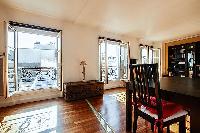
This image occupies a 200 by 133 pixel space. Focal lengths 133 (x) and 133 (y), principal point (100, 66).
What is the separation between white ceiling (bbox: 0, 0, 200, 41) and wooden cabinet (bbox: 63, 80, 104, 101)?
6.86 feet

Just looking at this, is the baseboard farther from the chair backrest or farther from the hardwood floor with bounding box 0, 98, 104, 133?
the chair backrest

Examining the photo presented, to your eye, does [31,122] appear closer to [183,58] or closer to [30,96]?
[30,96]

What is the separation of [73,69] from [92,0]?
2320mm

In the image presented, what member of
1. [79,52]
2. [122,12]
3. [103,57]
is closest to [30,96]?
[79,52]

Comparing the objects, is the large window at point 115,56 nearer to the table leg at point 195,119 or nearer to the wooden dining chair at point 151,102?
the wooden dining chair at point 151,102

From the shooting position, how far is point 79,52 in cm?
475

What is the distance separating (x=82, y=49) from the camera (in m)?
4.83

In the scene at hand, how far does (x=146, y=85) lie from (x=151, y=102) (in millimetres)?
252

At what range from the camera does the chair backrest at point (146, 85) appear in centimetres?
152

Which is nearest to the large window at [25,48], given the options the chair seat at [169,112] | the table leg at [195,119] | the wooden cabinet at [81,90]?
the wooden cabinet at [81,90]

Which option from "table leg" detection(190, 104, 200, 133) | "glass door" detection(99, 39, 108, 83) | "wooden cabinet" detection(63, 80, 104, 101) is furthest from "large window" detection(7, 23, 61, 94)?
"table leg" detection(190, 104, 200, 133)

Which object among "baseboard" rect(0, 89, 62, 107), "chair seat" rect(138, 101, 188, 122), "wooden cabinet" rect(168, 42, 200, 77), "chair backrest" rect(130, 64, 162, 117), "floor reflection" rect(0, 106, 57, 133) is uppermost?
"wooden cabinet" rect(168, 42, 200, 77)

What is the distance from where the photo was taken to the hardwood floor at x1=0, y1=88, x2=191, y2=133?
221 centimetres

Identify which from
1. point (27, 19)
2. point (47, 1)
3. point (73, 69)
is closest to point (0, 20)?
point (27, 19)
